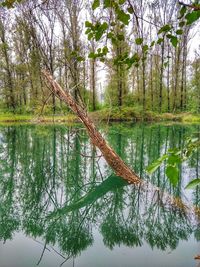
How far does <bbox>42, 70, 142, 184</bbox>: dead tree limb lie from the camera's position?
6266 mm

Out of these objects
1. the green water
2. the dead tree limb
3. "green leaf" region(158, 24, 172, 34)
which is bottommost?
the green water

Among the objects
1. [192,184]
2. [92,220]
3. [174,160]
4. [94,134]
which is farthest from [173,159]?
[94,134]

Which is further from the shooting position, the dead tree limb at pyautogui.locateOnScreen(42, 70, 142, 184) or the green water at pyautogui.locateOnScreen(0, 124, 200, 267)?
the dead tree limb at pyautogui.locateOnScreen(42, 70, 142, 184)

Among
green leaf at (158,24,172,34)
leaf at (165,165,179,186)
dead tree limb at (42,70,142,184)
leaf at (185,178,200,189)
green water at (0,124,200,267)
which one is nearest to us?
leaf at (165,165,179,186)

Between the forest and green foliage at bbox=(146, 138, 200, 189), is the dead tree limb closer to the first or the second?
the forest

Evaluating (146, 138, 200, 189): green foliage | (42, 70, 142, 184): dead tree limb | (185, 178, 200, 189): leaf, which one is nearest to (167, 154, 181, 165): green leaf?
(146, 138, 200, 189): green foliage

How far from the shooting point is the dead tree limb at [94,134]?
627 cm

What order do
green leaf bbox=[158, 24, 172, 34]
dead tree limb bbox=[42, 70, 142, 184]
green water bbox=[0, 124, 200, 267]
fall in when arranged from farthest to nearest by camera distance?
dead tree limb bbox=[42, 70, 142, 184]
green water bbox=[0, 124, 200, 267]
green leaf bbox=[158, 24, 172, 34]

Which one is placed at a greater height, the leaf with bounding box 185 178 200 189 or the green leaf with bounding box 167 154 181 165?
the green leaf with bounding box 167 154 181 165

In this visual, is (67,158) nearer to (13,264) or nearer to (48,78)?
(48,78)

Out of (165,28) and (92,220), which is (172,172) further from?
A: (92,220)

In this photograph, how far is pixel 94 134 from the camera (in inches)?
257

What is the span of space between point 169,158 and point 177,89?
3860cm

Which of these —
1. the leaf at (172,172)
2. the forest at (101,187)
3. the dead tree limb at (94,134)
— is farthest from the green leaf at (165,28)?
the dead tree limb at (94,134)
